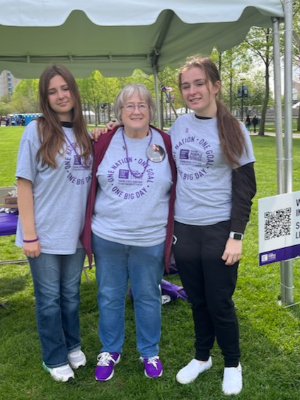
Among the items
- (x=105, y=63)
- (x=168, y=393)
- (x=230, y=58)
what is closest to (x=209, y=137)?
(x=168, y=393)

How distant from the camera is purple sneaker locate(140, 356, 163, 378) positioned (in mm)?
2648

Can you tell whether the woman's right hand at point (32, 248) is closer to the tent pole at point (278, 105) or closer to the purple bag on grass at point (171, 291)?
the purple bag on grass at point (171, 291)

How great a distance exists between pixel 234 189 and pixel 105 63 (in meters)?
3.59

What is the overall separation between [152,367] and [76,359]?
536 millimetres

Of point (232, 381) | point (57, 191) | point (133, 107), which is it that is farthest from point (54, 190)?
point (232, 381)

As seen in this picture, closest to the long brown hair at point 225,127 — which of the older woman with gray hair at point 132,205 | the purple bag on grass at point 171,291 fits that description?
the older woman with gray hair at point 132,205

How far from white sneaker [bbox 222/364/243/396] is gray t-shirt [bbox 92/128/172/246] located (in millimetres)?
950

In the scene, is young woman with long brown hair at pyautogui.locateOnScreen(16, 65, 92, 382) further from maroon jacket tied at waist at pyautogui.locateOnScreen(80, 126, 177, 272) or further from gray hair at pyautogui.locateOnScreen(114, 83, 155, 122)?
gray hair at pyautogui.locateOnScreen(114, 83, 155, 122)

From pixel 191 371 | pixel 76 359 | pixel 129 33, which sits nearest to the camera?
pixel 191 371

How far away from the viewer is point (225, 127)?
7.26ft

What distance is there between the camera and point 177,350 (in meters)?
2.97

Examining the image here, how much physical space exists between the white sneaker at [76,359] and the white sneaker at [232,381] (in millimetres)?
969

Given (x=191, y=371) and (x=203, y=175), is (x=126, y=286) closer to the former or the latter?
(x=191, y=371)

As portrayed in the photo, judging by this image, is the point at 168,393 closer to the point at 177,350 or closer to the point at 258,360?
the point at 177,350
